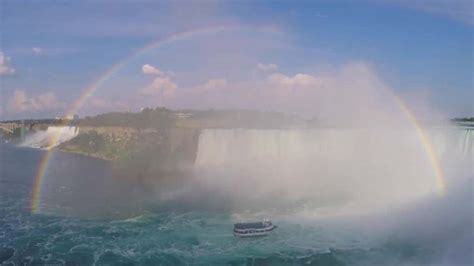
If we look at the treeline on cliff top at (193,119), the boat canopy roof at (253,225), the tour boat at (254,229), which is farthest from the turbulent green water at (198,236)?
the treeline on cliff top at (193,119)

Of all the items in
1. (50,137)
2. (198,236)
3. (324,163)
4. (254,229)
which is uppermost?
(50,137)

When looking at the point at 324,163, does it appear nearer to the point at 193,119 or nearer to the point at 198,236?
the point at 198,236

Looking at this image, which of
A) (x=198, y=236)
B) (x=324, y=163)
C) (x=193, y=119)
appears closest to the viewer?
(x=198, y=236)

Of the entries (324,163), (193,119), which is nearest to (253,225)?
(324,163)

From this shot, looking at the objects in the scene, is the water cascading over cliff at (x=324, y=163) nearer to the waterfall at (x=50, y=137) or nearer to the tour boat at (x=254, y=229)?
the tour boat at (x=254, y=229)

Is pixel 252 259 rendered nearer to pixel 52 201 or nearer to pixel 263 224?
pixel 263 224

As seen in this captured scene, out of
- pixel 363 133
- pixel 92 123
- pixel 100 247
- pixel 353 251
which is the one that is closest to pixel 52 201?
pixel 100 247
